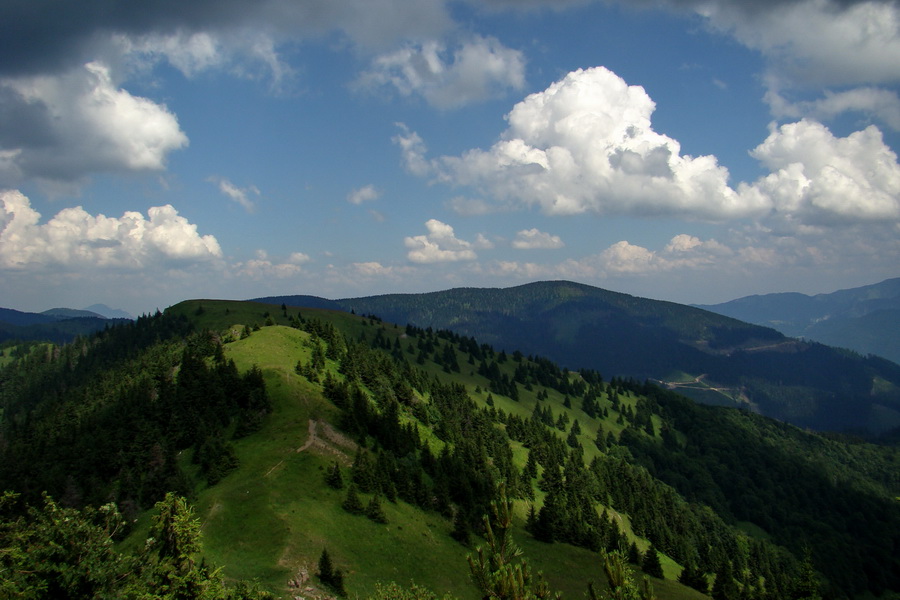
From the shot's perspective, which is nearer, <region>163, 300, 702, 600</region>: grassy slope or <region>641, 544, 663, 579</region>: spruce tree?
<region>163, 300, 702, 600</region>: grassy slope

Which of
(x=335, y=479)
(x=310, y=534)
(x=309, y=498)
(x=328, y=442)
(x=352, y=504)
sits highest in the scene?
(x=328, y=442)

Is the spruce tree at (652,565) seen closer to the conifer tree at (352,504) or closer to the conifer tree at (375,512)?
the conifer tree at (375,512)

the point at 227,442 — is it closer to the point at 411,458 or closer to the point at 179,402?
the point at 179,402

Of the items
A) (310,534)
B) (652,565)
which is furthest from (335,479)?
(652,565)

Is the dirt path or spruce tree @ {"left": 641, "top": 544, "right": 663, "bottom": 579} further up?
the dirt path

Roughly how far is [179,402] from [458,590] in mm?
65091

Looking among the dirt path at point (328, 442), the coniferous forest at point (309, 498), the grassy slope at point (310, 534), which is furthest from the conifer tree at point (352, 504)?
the dirt path at point (328, 442)

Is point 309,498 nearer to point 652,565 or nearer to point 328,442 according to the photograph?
point 328,442

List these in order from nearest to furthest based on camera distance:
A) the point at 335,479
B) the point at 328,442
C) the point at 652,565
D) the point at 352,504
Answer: the point at 352,504 < the point at 335,479 < the point at 328,442 < the point at 652,565

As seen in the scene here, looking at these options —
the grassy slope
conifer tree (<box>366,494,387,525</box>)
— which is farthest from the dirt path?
conifer tree (<box>366,494,387,525</box>)

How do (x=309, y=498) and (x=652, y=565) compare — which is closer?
(x=309, y=498)

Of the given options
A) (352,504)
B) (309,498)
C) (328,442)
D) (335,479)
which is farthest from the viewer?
(328,442)

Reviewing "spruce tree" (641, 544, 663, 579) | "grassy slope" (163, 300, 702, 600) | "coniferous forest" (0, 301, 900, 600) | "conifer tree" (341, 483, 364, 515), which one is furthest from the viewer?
"spruce tree" (641, 544, 663, 579)

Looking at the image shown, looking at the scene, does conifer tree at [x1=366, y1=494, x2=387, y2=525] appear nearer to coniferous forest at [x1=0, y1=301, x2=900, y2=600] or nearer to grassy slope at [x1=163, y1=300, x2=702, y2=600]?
coniferous forest at [x1=0, y1=301, x2=900, y2=600]
